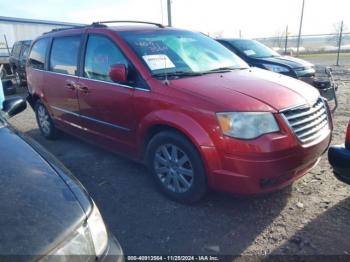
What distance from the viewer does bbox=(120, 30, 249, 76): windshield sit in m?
3.35

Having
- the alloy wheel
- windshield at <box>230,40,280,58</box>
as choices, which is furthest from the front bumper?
windshield at <box>230,40,280,58</box>

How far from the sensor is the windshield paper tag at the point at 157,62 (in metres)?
3.29

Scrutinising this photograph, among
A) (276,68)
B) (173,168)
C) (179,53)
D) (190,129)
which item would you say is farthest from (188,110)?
(276,68)

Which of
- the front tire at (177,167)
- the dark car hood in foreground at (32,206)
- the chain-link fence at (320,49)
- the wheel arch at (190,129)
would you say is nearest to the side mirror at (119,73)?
the wheel arch at (190,129)

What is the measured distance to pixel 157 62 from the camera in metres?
3.33

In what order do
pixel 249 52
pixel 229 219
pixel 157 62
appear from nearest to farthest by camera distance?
pixel 229 219, pixel 157 62, pixel 249 52

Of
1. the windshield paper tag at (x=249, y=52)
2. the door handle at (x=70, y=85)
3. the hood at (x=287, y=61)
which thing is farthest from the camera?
the windshield paper tag at (x=249, y=52)

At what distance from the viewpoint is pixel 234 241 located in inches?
103

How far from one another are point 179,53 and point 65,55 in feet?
6.26

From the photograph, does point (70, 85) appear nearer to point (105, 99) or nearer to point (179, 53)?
point (105, 99)

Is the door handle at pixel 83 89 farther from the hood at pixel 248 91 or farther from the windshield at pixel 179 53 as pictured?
the hood at pixel 248 91

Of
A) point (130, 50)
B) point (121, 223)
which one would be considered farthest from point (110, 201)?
point (130, 50)

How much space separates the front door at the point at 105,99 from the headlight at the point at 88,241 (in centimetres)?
186

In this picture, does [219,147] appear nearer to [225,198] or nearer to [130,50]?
[225,198]
